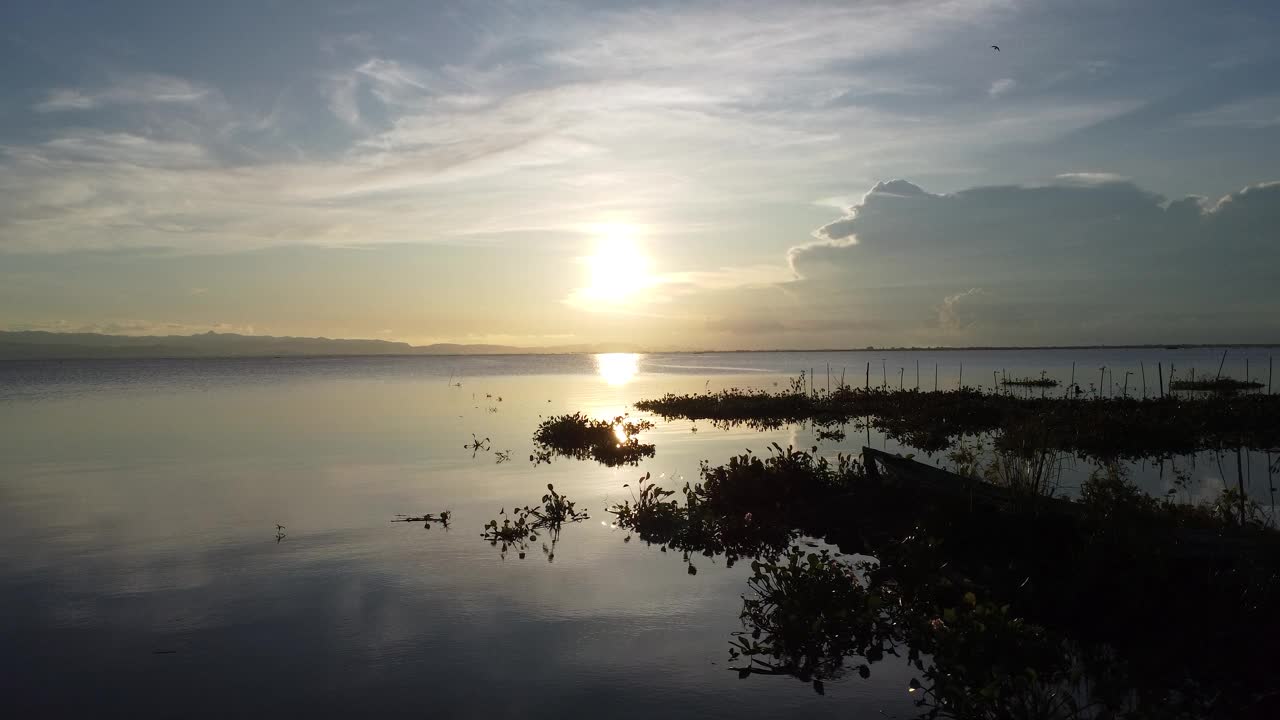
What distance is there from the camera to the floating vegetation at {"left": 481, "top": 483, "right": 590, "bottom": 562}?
1569 centimetres

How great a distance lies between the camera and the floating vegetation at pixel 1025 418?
2750 cm

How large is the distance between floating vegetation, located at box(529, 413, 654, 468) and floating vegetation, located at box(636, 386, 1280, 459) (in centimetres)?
918

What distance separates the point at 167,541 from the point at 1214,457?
1257 inches

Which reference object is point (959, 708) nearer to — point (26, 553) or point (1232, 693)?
point (1232, 693)

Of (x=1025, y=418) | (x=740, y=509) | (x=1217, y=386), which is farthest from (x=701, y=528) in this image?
(x=1217, y=386)

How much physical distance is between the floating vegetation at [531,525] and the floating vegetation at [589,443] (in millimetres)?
8024

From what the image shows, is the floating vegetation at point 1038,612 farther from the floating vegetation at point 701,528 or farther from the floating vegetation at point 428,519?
the floating vegetation at point 428,519

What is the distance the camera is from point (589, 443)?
1240 inches

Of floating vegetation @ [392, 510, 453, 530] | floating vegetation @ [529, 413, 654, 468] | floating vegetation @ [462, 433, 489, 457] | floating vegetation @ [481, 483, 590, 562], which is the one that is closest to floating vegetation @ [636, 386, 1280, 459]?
floating vegetation @ [529, 413, 654, 468]

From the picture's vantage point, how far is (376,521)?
1769 centimetres

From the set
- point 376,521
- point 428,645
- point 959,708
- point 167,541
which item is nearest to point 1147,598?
point 959,708

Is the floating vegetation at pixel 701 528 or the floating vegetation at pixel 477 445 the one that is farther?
the floating vegetation at pixel 477 445

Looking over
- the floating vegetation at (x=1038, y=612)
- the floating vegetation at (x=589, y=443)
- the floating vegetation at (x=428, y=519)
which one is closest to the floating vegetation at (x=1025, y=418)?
the floating vegetation at (x=1038, y=612)

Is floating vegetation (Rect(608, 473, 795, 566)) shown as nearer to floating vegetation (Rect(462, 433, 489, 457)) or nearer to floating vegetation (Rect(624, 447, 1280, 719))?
floating vegetation (Rect(624, 447, 1280, 719))
